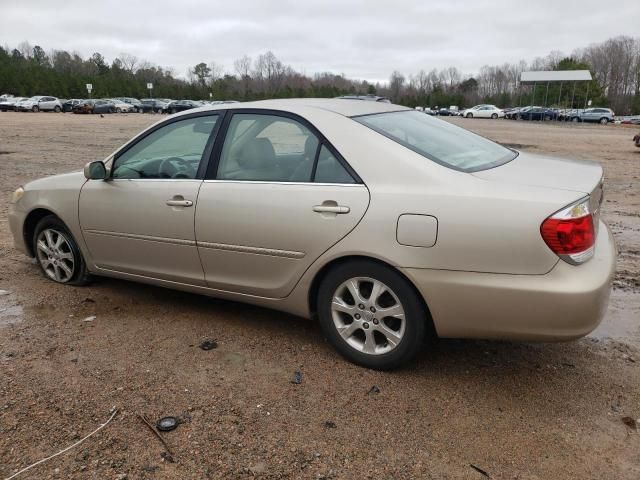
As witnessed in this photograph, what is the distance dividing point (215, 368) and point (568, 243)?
7.19ft

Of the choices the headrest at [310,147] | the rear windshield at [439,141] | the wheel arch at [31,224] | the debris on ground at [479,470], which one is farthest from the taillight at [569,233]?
the wheel arch at [31,224]

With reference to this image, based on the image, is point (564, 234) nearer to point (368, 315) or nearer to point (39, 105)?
point (368, 315)

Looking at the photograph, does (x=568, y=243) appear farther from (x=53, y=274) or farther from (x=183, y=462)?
(x=53, y=274)

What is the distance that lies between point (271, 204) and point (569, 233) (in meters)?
1.74

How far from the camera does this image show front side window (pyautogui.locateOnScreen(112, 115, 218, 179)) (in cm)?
411

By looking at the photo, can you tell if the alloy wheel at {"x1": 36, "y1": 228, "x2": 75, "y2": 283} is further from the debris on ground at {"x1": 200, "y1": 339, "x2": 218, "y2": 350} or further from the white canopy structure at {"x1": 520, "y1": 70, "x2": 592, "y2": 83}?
the white canopy structure at {"x1": 520, "y1": 70, "x2": 592, "y2": 83}

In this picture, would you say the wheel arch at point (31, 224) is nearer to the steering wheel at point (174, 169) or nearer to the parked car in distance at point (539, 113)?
the steering wheel at point (174, 169)

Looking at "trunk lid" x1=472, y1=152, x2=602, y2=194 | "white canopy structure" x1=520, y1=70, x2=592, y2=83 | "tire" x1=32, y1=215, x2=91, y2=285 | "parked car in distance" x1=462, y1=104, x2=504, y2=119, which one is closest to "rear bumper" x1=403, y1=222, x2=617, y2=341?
"trunk lid" x1=472, y1=152, x2=602, y2=194

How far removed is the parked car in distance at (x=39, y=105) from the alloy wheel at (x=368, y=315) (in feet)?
203

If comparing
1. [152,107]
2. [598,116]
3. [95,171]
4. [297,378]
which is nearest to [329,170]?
[297,378]

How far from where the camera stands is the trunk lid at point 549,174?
10.3ft

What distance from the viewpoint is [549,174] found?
11.1 ft

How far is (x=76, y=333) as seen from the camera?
408cm

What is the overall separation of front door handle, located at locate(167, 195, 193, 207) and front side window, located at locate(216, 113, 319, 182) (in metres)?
0.28
